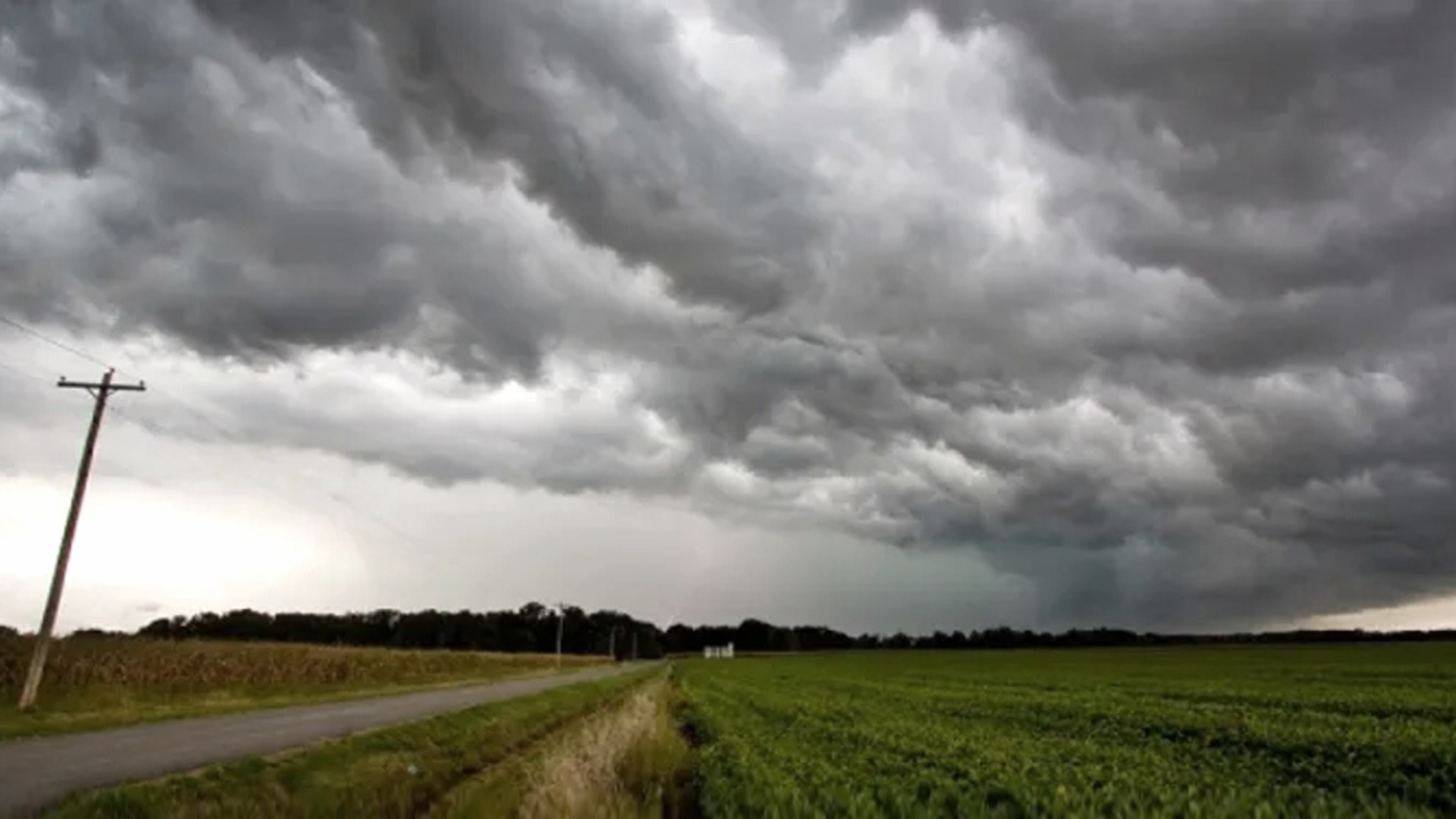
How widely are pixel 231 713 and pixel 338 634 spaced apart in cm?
18410

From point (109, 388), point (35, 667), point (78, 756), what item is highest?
point (109, 388)

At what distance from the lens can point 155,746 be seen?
60.2 feet

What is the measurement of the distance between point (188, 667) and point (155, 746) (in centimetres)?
2237

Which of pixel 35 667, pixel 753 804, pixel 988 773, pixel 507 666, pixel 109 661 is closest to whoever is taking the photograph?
pixel 753 804

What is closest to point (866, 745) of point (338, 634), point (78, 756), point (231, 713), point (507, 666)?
point (78, 756)

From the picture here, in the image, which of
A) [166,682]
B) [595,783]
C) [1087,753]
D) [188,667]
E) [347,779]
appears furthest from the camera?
[188,667]

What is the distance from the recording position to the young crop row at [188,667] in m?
31.3

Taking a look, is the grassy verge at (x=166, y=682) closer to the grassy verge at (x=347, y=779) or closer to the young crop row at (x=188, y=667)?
the young crop row at (x=188, y=667)

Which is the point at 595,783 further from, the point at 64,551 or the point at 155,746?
the point at 64,551

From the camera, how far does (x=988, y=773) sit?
12.9 m

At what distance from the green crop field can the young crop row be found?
1836 centimetres

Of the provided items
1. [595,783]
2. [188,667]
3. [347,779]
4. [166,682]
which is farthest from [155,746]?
[188,667]

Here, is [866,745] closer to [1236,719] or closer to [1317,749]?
[1317,749]

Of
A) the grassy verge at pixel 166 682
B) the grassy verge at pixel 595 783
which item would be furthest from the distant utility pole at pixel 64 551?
the grassy verge at pixel 595 783
